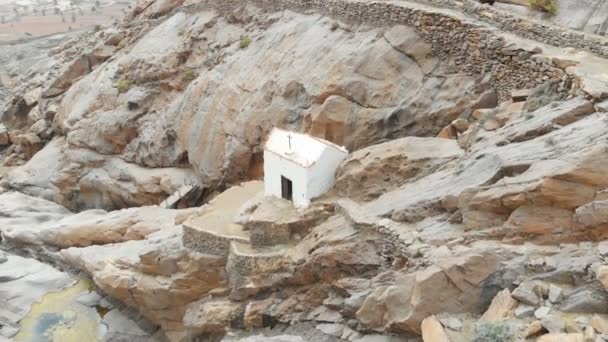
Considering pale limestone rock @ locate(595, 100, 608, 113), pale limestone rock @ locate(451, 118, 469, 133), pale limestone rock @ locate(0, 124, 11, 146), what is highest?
pale limestone rock @ locate(595, 100, 608, 113)

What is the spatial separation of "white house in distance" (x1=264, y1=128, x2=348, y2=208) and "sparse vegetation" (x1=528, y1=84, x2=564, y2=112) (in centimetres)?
624

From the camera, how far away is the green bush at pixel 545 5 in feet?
78.0

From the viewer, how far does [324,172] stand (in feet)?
68.1

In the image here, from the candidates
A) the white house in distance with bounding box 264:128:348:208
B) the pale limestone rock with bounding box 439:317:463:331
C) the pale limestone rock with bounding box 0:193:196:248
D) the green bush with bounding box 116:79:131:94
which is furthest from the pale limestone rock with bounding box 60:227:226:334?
the green bush with bounding box 116:79:131:94

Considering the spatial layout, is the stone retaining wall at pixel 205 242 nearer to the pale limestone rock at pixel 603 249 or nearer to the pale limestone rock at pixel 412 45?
the pale limestone rock at pixel 412 45

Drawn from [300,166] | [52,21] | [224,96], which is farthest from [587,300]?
[52,21]

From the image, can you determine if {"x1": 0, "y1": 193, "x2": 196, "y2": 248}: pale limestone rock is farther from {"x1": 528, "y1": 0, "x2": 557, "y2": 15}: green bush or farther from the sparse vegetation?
{"x1": 528, "y1": 0, "x2": 557, "y2": 15}: green bush

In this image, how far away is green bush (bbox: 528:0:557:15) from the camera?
23766mm

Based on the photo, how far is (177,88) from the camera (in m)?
35.5

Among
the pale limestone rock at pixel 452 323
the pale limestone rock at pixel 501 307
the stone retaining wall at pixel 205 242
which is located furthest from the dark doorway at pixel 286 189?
the pale limestone rock at pixel 501 307

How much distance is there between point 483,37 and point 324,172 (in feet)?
25.7

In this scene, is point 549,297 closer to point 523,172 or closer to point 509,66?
point 523,172

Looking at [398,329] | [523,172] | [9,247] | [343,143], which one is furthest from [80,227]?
[523,172]

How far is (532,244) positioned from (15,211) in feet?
93.4
